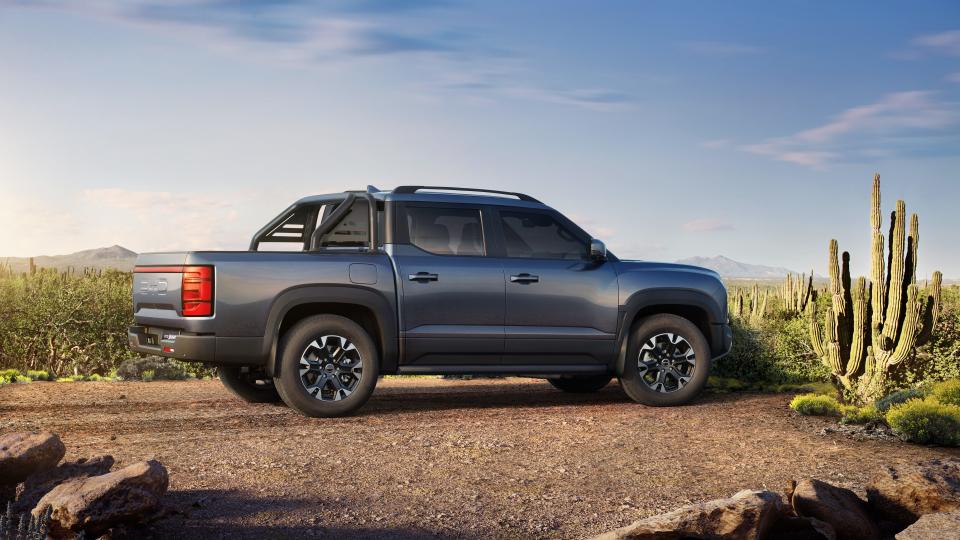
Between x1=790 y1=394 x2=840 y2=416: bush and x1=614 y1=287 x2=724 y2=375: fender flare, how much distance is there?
3.94 ft

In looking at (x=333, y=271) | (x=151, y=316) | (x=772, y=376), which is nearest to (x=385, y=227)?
(x=333, y=271)

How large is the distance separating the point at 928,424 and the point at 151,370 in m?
9.83

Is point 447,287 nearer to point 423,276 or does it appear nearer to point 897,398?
point 423,276

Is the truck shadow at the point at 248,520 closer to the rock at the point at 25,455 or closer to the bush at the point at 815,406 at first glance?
the rock at the point at 25,455

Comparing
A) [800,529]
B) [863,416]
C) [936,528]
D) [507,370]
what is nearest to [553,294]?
[507,370]

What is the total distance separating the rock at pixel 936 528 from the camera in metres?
5.54

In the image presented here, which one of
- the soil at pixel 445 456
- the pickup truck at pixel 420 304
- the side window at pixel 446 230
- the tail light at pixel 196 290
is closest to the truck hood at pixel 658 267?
the pickup truck at pixel 420 304

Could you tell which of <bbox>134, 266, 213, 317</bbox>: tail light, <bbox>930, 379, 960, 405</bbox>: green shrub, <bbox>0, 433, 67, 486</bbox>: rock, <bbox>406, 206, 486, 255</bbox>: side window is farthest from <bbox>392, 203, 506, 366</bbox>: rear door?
<bbox>930, 379, 960, 405</bbox>: green shrub

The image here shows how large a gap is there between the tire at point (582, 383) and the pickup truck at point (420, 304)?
Answer: 631 millimetres

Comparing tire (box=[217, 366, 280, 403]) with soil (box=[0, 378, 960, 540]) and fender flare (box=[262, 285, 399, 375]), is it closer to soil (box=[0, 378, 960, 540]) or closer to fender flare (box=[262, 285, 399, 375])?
soil (box=[0, 378, 960, 540])

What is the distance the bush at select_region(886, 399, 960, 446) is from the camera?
362 inches

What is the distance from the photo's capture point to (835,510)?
6215mm

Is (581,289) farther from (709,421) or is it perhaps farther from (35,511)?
(35,511)

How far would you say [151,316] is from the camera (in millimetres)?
9930
